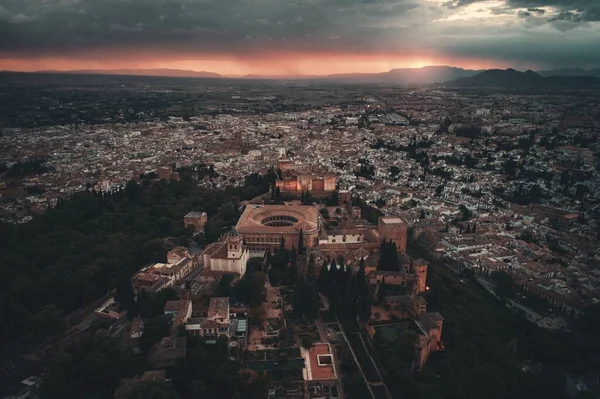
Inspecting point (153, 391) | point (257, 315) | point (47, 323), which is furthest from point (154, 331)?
Result: point (47, 323)

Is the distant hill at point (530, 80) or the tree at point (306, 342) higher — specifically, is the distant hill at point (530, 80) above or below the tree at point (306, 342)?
above

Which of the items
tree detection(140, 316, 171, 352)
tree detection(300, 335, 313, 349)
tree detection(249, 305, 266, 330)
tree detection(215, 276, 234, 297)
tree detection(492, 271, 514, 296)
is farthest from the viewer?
tree detection(492, 271, 514, 296)

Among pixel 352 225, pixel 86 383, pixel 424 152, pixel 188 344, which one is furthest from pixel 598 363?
pixel 424 152

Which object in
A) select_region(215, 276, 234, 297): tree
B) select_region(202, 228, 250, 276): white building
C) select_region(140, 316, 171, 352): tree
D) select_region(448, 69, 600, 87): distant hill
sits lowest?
select_region(140, 316, 171, 352): tree

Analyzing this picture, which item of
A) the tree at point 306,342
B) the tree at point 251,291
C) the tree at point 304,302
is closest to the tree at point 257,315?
the tree at point 251,291

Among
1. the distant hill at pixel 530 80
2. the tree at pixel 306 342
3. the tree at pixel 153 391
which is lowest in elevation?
the tree at pixel 306 342

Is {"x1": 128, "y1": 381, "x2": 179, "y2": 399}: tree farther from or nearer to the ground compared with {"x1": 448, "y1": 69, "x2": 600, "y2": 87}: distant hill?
nearer to the ground

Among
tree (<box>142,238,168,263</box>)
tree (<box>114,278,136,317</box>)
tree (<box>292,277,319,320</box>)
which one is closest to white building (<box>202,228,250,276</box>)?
tree (<box>142,238,168,263</box>)

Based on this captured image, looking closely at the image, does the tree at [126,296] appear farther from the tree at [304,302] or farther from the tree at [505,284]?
the tree at [505,284]

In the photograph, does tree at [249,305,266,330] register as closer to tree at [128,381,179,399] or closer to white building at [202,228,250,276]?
white building at [202,228,250,276]

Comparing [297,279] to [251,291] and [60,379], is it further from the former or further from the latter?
[60,379]
